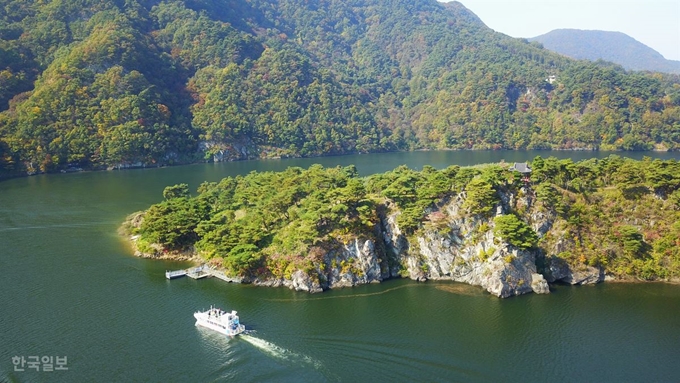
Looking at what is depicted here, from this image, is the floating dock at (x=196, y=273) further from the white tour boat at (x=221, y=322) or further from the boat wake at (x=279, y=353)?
the boat wake at (x=279, y=353)

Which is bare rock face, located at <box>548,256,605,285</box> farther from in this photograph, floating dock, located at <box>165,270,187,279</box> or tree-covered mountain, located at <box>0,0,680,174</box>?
tree-covered mountain, located at <box>0,0,680,174</box>

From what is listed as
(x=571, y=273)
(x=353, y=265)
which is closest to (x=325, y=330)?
(x=353, y=265)

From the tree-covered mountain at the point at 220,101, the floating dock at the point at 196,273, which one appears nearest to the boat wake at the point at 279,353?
the floating dock at the point at 196,273

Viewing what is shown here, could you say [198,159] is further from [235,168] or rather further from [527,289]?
[527,289]

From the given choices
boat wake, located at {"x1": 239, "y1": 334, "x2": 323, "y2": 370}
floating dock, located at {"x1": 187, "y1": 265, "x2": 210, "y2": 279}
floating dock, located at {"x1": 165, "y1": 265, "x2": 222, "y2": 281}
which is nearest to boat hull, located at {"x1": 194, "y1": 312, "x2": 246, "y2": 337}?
boat wake, located at {"x1": 239, "y1": 334, "x2": 323, "y2": 370}

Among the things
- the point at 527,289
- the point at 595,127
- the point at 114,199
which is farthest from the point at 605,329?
the point at 595,127
